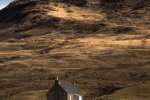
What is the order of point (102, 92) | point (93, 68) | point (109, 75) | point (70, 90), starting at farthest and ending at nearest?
point (93, 68) < point (109, 75) < point (102, 92) < point (70, 90)

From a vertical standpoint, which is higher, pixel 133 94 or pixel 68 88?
pixel 68 88

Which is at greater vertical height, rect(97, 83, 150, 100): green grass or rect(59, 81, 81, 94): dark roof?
rect(59, 81, 81, 94): dark roof

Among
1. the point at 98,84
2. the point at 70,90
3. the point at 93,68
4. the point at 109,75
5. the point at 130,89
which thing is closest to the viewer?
the point at 70,90

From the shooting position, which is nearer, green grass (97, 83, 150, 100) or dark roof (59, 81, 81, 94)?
dark roof (59, 81, 81, 94)

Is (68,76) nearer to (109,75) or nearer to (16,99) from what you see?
(109,75)

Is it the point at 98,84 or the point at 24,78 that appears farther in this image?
the point at 24,78

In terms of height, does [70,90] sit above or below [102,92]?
above

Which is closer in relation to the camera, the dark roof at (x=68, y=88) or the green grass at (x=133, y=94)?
the dark roof at (x=68, y=88)

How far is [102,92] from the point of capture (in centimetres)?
15088

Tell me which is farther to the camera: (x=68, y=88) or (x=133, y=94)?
(x=133, y=94)

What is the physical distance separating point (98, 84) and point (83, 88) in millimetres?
8876

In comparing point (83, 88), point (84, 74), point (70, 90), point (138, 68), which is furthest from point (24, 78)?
point (70, 90)

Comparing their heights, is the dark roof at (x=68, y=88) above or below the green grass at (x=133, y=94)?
above

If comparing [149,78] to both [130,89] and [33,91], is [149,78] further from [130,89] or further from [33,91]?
[33,91]
